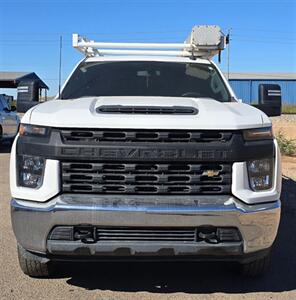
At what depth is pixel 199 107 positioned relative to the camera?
4.59m

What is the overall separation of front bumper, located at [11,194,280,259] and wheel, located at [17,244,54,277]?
33 centimetres

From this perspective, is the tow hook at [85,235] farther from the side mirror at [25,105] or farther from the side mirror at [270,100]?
the side mirror at [270,100]

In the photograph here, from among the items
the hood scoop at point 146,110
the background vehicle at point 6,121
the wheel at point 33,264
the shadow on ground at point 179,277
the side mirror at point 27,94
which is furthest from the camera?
the background vehicle at point 6,121

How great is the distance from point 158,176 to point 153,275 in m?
1.28

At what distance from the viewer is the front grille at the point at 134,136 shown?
413 cm

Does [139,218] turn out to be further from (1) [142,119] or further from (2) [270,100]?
(2) [270,100]

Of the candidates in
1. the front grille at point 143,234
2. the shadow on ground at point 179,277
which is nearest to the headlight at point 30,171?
the front grille at point 143,234

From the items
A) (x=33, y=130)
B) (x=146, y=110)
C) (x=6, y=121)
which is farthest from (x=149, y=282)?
(x=6, y=121)

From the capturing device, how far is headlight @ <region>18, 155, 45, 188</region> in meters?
4.18

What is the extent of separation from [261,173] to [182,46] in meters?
3.08

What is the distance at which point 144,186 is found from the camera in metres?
4.14

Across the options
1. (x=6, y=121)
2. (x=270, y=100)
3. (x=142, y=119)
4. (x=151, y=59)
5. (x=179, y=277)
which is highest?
(x=151, y=59)

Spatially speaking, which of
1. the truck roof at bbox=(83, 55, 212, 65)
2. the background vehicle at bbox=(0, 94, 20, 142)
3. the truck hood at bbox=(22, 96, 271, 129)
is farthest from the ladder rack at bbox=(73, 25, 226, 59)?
the background vehicle at bbox=(0, 94, 20, 142)

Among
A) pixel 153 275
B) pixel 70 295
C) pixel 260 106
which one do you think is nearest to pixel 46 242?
pixel 70 295
